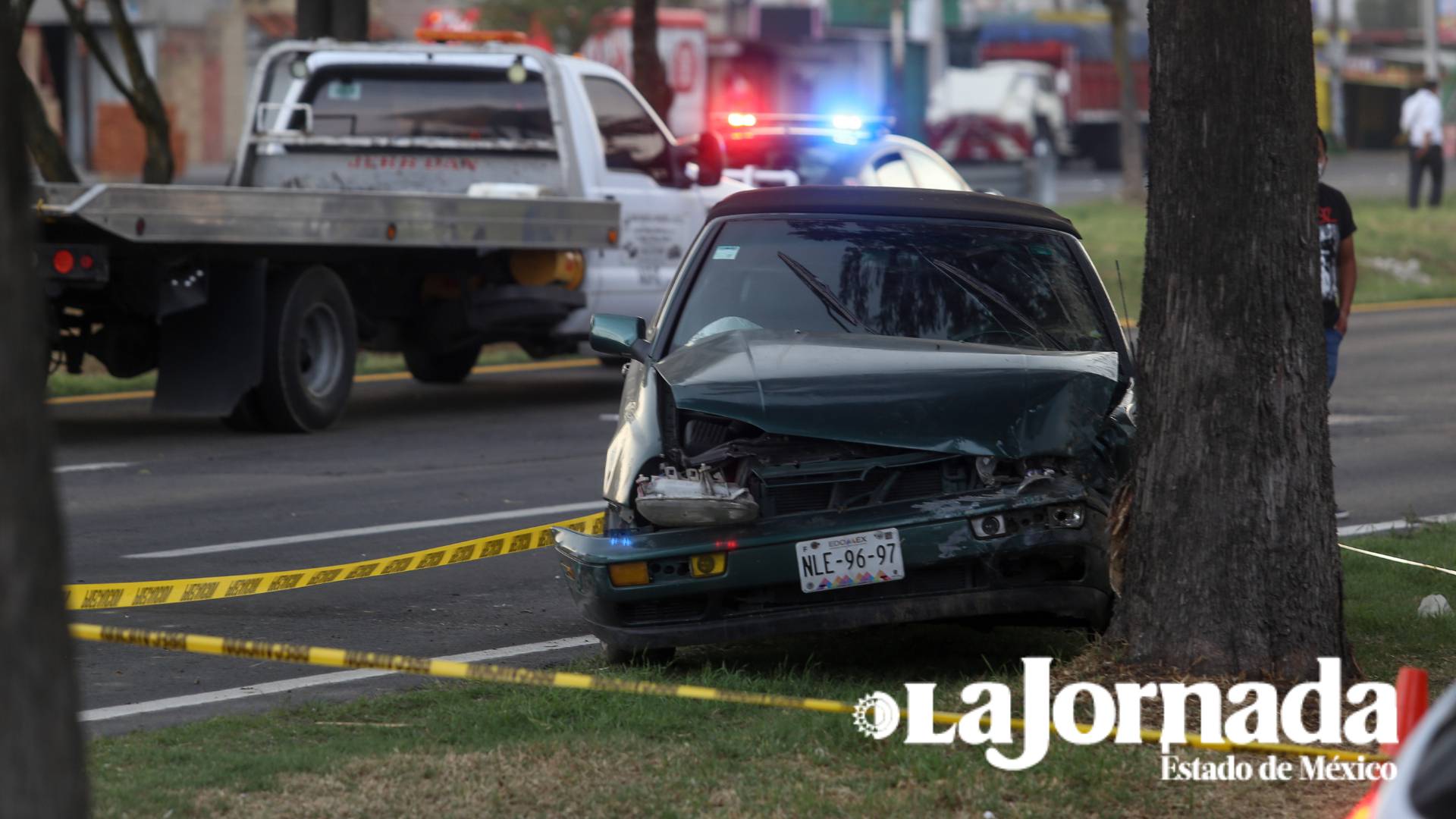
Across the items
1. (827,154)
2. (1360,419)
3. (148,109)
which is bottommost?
(1360,419)

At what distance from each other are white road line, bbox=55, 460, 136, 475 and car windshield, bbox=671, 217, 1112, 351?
Result: 521cm

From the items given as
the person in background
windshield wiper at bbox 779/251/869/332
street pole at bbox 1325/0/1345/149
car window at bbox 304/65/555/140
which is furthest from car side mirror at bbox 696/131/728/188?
street pole at bbox 1325/0/1345/149

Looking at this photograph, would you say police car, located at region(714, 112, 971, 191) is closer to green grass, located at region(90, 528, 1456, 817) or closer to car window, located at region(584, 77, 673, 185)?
car window, located at region(584, 77, 673, 185)

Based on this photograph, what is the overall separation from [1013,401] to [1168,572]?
787 mm

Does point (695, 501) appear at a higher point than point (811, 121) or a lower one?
lower

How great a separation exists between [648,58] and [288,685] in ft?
52.8

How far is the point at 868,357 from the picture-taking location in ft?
21.4

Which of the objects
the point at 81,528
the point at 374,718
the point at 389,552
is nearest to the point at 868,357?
the point at 374,718

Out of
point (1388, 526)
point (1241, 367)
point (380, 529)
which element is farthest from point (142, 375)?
point (1241, 367)

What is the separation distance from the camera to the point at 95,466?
11484 mm

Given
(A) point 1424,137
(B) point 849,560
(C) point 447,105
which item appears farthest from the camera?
(A) point 1424,137

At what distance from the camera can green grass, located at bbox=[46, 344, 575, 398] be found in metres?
15.2

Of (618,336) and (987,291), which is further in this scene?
(618,336)

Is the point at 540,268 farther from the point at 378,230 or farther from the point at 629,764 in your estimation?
the point at 629,764
